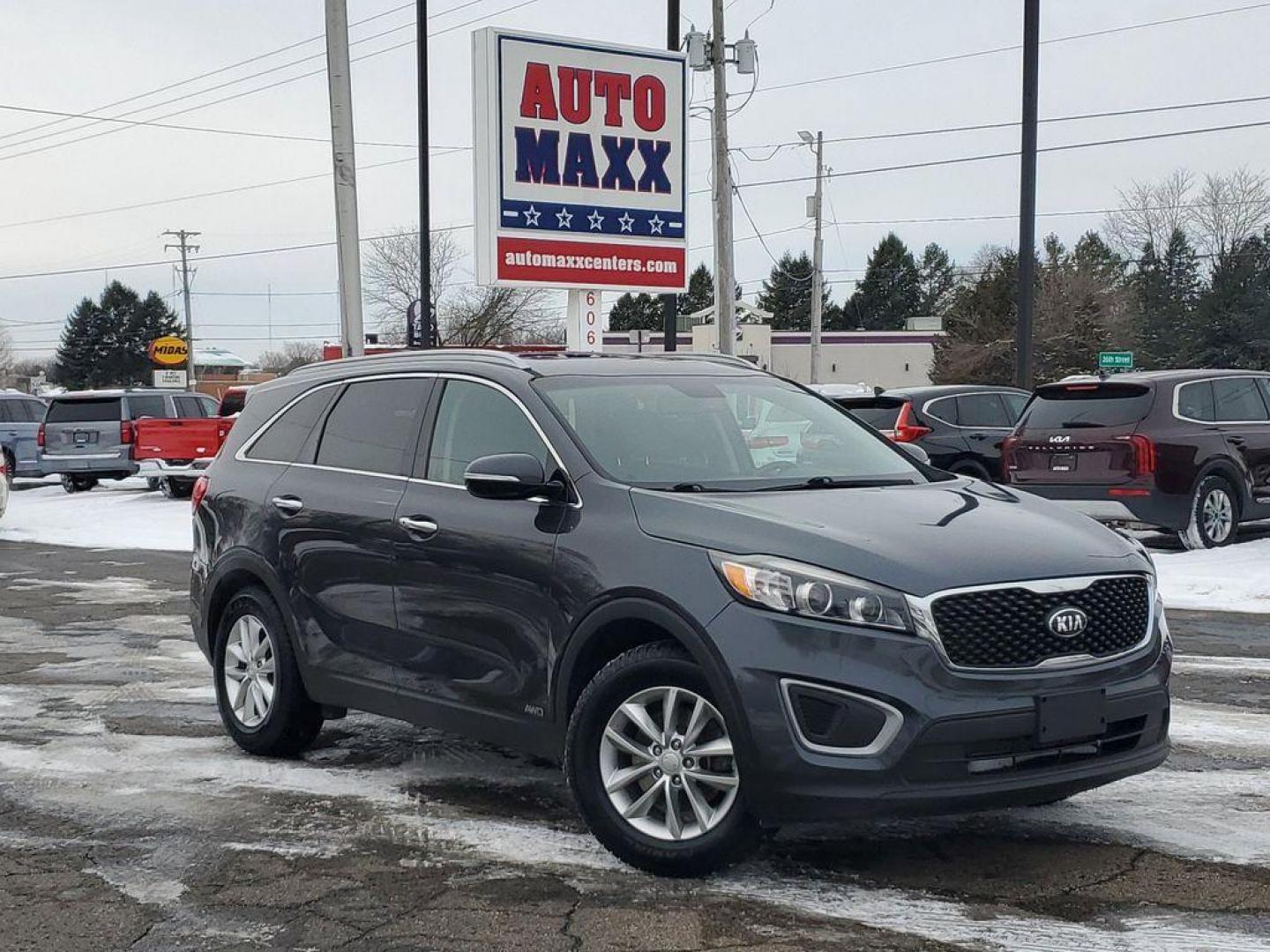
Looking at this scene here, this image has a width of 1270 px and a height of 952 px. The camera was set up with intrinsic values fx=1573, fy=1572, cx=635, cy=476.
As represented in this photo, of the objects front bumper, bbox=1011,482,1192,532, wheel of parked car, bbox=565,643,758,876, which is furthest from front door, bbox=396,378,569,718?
front bumper, bbox=1011,482,1192,532

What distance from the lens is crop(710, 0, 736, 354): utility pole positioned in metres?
29.2

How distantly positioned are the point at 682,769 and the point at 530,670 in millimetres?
782

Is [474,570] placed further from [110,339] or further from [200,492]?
[110,339]

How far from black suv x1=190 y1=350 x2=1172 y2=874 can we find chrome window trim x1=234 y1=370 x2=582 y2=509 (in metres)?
0.01

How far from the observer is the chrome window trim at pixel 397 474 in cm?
561

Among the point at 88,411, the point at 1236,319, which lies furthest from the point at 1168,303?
the point at 88,411

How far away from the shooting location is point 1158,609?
5172mm

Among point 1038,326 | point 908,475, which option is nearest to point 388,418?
point 908,475

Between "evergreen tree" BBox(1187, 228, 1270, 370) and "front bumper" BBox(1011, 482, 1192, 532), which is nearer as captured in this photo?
"front bumper" BBox(1011, 482, 1192, 532)

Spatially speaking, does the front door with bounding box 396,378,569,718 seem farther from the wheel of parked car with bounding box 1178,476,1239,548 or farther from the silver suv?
the silver suv

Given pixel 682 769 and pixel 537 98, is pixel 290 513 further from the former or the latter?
pixel 537 98

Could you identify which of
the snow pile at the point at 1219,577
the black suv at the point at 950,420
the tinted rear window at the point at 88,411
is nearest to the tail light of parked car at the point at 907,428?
the black suv at the point at 950,420

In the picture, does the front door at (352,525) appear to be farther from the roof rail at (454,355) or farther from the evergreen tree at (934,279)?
the evergreen tree at (934,279)

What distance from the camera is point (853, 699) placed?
450cm
